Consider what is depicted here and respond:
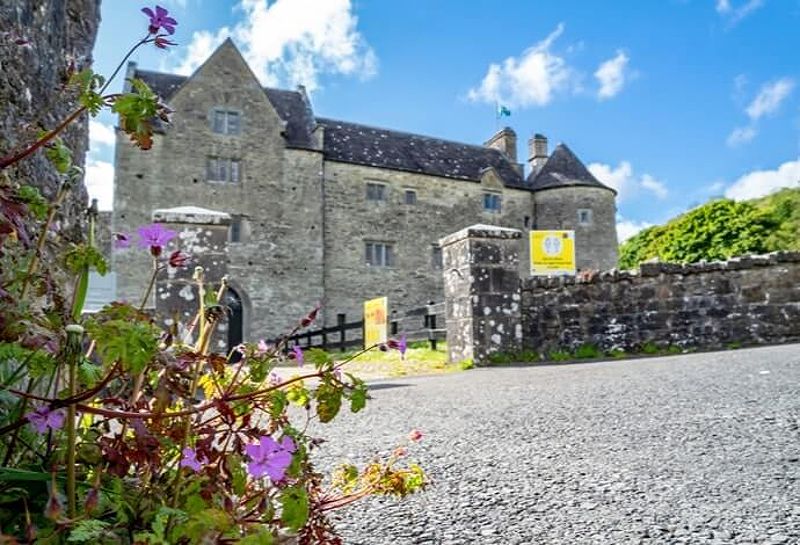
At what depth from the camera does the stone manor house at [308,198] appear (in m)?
23.2

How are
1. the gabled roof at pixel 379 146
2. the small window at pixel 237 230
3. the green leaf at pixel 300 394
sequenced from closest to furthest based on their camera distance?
the green leaf at pixel 300 394 → the small window at pixel 237 230 → the gabled roof at pixel 379 146

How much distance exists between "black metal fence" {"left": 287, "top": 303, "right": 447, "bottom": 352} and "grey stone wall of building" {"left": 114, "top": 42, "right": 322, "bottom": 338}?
6.29ft

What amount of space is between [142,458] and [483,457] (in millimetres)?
2313

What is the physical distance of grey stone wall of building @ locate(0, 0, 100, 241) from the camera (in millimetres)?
2121

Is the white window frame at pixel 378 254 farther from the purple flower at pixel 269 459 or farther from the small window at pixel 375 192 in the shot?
the purple flower at pixel 269 459

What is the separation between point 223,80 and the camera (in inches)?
967

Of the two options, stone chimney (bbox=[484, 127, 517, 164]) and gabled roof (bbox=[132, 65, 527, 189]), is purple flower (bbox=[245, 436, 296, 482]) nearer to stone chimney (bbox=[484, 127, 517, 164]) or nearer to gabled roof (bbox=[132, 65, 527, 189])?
gabled roof (bbox=[132, 65, 527, 189])

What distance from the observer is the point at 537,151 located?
1339 inches

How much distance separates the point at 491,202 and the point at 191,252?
962 inches

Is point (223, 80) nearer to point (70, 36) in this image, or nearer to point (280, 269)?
point (280, 269)

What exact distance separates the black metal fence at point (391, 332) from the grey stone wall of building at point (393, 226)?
1.52m

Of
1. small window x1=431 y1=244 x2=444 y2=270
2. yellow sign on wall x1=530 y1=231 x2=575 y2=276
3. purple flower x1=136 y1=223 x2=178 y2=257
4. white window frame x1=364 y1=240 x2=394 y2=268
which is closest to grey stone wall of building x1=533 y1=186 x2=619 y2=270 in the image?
small window x1=431 y1=244 x2=444 y2=270

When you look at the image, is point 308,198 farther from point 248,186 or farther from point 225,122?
point 225,122

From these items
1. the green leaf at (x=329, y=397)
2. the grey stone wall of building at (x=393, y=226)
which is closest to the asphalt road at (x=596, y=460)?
the green leaf at (x=329, y=397)
